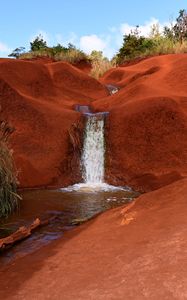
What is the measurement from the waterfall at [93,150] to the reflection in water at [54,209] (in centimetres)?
142

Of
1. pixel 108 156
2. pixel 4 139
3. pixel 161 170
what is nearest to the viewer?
pixel 4 139

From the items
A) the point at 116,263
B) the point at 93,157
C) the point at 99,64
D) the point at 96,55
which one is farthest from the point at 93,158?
the point at 96,55

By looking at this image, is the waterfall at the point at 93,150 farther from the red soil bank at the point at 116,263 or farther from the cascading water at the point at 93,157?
the red soil bank at the point at 116,263

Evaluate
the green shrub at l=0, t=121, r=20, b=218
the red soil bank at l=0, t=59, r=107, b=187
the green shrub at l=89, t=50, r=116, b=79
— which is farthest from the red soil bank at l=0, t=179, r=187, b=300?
the green shrub at l=89, t=50, r=116, b=79

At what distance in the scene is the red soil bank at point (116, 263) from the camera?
3516 millimetres

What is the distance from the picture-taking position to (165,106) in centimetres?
1262

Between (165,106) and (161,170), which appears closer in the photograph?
(161,170)

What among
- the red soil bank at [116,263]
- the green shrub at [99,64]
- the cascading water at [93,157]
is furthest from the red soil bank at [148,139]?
the green shrub at [99,64]

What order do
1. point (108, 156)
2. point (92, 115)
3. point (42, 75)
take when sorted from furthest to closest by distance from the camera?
point (42, 75)
point (92, 115)
point (108, 156)

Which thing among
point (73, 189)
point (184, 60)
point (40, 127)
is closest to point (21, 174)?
point (73, 189)

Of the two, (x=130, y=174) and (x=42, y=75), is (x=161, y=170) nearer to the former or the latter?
(x=130, y=174)

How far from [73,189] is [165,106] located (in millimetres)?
4103

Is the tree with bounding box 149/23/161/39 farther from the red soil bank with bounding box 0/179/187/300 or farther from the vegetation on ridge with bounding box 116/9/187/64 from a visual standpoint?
the red soil bank with bounding box 0/179/187/300

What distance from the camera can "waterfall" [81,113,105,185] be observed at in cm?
1157
